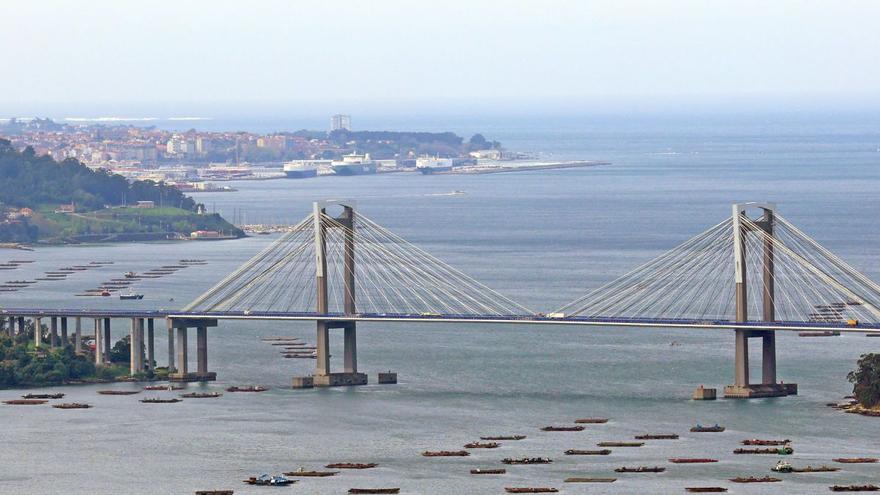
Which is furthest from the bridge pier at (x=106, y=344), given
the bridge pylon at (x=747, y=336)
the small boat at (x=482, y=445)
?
the small boat at (x=482, y=445)

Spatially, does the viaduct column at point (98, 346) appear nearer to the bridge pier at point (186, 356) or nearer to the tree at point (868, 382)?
the bridge pier at point (186, 356)

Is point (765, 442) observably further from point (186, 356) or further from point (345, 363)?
point (186, 356)

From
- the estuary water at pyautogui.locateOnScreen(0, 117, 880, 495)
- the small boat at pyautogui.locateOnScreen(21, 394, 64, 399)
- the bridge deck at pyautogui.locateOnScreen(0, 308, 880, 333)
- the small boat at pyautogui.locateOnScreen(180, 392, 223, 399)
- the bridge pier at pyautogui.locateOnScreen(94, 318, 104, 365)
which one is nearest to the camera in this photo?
the estuary water at pyautogui.locateOnScreen(0, 117, 880, 495)

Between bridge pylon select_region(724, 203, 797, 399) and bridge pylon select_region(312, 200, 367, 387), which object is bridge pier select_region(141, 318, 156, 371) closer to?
bridge pylon select_region(312, 200, 367, 387)

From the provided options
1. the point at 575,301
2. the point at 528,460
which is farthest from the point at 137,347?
the point at 528,460

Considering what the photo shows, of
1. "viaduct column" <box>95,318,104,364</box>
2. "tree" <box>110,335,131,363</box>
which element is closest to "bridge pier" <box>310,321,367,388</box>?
"tree" <box>110,335,131,363</box>

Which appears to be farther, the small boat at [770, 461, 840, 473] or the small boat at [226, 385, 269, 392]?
the small boat at [226, 385, 269, 392]

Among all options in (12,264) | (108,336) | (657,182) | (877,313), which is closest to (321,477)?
(877,313)

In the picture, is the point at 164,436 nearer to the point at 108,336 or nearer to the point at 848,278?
the point at 108,336
